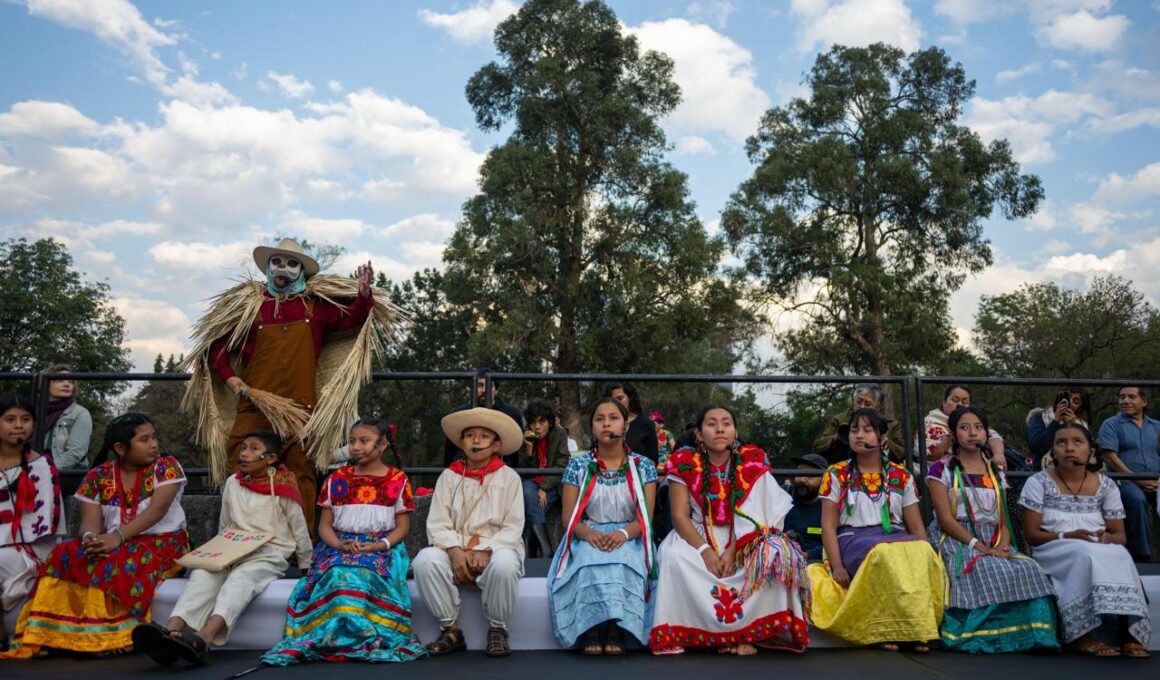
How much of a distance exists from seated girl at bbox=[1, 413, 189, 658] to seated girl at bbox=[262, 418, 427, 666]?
0.74m

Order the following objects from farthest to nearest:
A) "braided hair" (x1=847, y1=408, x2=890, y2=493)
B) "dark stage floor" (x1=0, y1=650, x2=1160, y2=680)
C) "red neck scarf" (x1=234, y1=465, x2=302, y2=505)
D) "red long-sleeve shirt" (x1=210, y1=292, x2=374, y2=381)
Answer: "red long-sleeve shirt" (x1=210, y1=292, x2=374, y2=381), "red neck scarf" (x1=234, y1=465, x2=302, y2=505), "braided hair" (x1=847, y1=408, x2=890, y2=493), "dark stage floor" (x1=0, y1=650, x2=1160, y2=680)

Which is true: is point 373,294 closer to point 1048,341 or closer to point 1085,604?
point 1085,604

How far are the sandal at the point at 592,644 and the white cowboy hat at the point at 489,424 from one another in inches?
Answer: 40.1

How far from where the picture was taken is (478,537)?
14.2 feet

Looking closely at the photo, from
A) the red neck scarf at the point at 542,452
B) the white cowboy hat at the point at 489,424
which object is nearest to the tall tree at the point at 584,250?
the red neck scarf at the point at 542,452

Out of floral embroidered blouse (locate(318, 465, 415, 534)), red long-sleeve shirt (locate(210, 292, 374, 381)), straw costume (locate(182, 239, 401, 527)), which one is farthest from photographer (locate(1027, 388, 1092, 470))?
red long-sleeve shirt (locate(210, 292, 374, 381))

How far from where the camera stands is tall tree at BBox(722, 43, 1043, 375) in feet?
70.6

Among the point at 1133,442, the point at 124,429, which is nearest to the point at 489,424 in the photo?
the point at 124,429

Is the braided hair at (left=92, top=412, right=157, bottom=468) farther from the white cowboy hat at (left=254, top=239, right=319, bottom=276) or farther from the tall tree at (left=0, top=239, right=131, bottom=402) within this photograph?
the tall tree at (left=0, top=239, right=131, bottom=402)

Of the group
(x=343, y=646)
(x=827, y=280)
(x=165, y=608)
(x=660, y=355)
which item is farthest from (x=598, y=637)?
(x=827, y=280)

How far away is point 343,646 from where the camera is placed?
12.8ft

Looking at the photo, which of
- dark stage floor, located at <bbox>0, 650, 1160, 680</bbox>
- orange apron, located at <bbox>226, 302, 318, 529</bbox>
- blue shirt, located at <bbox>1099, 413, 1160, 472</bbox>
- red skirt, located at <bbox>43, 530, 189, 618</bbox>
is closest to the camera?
dark stage floor, located at <bbox>0, 650, 1160, 680</bbox>

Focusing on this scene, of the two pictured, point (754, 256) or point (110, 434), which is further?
point (754, 256)

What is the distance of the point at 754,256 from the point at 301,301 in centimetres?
1836
